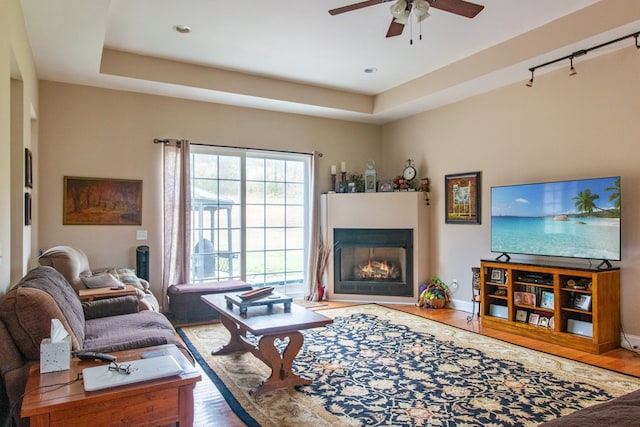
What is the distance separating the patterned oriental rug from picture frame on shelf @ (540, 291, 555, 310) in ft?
1.99

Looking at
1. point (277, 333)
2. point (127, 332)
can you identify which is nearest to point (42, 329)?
point (127, 332)

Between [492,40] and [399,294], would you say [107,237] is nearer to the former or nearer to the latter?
[399,294]

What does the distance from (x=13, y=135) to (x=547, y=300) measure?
4983mm

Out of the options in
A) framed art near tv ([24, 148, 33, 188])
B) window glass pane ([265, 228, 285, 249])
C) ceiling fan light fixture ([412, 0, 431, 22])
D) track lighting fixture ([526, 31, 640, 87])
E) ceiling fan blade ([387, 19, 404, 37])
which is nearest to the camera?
ceiling fan light fixture ([412, 0, 431, 22])

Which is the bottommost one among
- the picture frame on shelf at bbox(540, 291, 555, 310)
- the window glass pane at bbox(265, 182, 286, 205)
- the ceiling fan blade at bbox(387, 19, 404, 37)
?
the picture frame on shelf at bbox(540, 291, 555, 310)

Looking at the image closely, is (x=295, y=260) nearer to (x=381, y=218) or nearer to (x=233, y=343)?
(x=381, y=218)

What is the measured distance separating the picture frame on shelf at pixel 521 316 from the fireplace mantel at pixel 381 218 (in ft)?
5.40

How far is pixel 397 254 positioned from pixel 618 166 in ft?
9.82

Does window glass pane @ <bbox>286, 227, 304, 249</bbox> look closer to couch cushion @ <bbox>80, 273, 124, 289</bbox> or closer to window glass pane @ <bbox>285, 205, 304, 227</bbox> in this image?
window glass pane @ <bbox>285, 205, 304, 227</bbox>

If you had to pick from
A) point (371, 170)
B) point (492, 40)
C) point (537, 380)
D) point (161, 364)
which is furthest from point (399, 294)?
point (161, 364)

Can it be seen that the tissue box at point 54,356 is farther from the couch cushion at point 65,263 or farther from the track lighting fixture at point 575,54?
the track lighting fixture at point 575,54

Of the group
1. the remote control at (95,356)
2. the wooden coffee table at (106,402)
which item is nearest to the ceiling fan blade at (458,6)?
the wooden coffee table at (106,402)

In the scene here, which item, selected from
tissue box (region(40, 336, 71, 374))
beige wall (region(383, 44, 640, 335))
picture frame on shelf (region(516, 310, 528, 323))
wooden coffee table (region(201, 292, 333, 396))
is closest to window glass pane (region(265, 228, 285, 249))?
beige wall (region(383, 44, 640, 335))

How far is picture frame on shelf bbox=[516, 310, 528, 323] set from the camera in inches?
174
